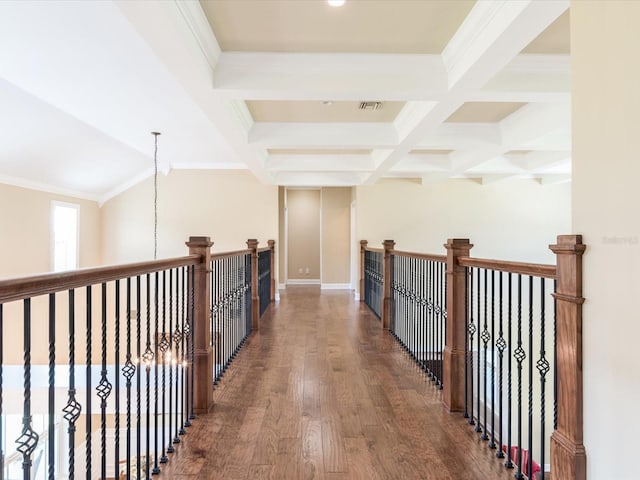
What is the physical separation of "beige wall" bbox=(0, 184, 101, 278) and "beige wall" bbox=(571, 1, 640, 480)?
22.8ft

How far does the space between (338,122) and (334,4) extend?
223cm

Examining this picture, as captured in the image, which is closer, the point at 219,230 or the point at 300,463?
the point at 300,463

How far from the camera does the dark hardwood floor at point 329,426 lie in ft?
6.13

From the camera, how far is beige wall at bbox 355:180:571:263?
7.82 meters

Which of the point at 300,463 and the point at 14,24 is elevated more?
the point at 14,24

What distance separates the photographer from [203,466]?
→ 1.89m

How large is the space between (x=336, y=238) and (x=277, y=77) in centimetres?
613

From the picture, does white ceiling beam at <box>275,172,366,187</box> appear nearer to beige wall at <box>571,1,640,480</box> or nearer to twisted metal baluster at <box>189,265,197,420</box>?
twisted metal baluster at <box>189,265,197,420</box>

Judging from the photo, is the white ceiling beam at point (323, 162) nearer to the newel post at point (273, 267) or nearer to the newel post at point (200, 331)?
the newel post at point (273, 267)

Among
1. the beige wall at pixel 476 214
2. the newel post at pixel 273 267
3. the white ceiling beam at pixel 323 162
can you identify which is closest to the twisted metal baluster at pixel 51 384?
the white ceiling beam at pixel 323 162

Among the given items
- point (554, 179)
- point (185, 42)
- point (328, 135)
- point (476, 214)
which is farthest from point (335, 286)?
point (185, 42)

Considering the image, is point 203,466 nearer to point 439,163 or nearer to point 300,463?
point 300,463

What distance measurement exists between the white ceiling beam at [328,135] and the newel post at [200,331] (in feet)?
7.96

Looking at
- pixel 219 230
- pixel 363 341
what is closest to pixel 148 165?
pixel 219 230
